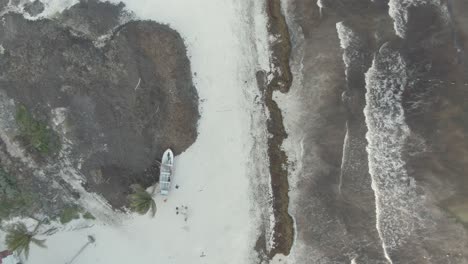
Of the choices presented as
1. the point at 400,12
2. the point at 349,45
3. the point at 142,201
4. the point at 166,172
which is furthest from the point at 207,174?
the point at 400,12

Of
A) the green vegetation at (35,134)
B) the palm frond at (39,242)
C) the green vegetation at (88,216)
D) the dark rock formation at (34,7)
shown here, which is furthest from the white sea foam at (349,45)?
the palm frond at (39,242)

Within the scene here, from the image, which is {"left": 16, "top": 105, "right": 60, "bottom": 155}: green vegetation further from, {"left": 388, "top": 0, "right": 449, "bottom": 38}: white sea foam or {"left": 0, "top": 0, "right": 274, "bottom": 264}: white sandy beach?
{"left": 388, "top": 0, "right": 449, "bottom": 38}: white sea foam

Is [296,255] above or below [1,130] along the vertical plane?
below

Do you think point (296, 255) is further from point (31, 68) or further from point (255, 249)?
point (31, 68)

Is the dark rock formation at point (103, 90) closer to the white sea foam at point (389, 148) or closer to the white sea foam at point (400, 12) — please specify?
the white sea foam at point (389, 148)

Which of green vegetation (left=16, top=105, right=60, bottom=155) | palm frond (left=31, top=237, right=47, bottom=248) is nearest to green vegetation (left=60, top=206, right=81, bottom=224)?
palm frond (left=31, top=237, right=47, bottom=248)

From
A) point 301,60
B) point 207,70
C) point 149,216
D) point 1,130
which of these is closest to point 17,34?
point 1,130
